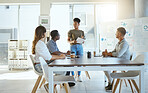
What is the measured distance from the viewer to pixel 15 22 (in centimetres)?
724

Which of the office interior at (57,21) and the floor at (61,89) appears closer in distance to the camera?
the floor at (61,89)

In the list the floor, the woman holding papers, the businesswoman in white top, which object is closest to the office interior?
A: the floor

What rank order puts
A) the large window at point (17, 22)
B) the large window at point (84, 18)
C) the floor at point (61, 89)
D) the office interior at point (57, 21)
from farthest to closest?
the large window at point (17, 22)
the large window at point (84, 18)
the office interior at point (57, 21)
the floor at point (61, 89)

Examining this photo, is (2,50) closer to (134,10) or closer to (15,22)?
(15,22)

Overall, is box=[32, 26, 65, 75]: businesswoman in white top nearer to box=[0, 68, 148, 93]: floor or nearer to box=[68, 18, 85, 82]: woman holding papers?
box=[0, 68, 148, 93]: floor

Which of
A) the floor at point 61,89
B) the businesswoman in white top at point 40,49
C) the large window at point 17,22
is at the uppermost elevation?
the large window at point 17,22

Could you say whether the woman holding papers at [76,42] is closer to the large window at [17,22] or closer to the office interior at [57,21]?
the office interior at [57,21]

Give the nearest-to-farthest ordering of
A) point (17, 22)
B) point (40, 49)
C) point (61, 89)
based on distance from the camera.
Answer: point (40, 49)
point (61, 89)
point (17, 22)

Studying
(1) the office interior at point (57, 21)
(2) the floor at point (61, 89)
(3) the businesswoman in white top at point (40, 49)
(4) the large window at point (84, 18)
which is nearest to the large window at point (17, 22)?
(1) the office interior at point (57, 21)

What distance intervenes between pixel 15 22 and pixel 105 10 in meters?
4.10

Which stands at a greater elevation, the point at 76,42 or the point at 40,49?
the point at 76,42

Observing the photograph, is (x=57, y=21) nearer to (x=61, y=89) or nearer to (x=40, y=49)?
(x=61, y=89)

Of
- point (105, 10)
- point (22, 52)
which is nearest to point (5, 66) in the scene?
point (22, 52)

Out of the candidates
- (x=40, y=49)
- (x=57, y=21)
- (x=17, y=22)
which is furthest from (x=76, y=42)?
(x=17, y=22)
